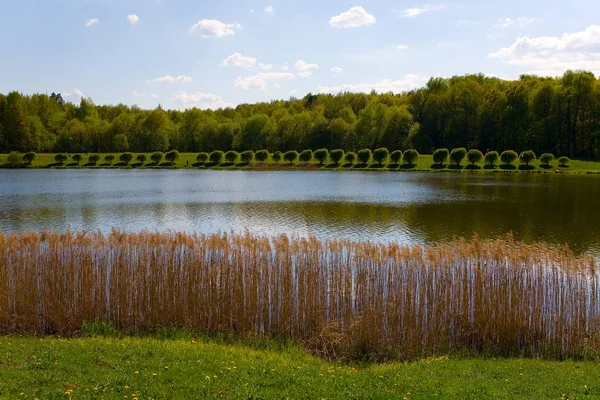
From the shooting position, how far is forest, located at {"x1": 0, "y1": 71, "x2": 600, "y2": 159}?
102 meters

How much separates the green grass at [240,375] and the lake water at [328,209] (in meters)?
16.2

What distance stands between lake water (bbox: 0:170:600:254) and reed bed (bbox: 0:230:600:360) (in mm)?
13587

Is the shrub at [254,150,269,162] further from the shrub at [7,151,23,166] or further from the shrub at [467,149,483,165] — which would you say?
the shrub at [7,151,23,166]

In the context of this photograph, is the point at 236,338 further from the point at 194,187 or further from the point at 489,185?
the point at 489,185

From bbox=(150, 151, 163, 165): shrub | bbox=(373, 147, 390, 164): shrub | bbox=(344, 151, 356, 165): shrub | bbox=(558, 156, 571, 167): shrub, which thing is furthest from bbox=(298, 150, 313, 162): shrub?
bbox=(558, 156, 571, 167): shrub

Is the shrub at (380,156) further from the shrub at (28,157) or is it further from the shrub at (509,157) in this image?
the shrub at (28,157)

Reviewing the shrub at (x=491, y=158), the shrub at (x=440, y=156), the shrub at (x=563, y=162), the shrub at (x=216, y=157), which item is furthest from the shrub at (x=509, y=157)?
the shrub at (x=216, y=157)

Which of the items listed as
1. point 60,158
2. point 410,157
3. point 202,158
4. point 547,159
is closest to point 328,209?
point 410,157

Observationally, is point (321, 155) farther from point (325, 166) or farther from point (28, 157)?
point (28, 157)

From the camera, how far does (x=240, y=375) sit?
977cm

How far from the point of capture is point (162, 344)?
468 inches

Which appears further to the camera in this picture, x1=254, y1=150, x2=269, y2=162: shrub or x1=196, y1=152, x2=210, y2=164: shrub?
x1=196, y1=152, x2=210, y2=164: shrub

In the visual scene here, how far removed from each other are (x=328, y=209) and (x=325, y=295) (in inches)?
1040

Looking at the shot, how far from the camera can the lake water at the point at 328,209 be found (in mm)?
30109
